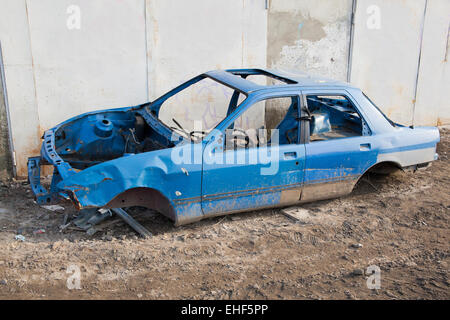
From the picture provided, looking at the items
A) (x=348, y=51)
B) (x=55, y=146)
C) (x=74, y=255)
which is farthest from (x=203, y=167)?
(x=348, y=51)

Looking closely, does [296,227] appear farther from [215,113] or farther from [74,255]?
[215,113]

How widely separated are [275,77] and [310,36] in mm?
2938

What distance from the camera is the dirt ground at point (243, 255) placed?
3.74 metres

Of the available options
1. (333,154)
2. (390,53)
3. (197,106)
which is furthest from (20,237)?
(390,53)

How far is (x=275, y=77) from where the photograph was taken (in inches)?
206

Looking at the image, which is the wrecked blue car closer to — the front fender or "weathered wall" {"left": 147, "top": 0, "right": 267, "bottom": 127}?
the front fender

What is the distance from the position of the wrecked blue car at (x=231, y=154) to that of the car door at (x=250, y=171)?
11mm

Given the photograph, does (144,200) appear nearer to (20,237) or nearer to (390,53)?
(20,237)

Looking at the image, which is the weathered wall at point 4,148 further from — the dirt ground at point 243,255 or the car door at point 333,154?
the car door at point 333,154

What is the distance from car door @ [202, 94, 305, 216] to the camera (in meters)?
4.46

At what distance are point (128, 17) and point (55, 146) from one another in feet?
7.52

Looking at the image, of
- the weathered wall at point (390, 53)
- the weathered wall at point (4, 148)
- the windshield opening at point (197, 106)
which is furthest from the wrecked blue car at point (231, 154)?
the weathered wall at point (390, 53)

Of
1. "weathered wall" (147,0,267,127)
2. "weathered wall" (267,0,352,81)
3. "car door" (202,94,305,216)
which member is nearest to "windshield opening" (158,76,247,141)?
"weathered wall" (147,0,267,127)

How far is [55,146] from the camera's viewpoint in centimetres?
517
